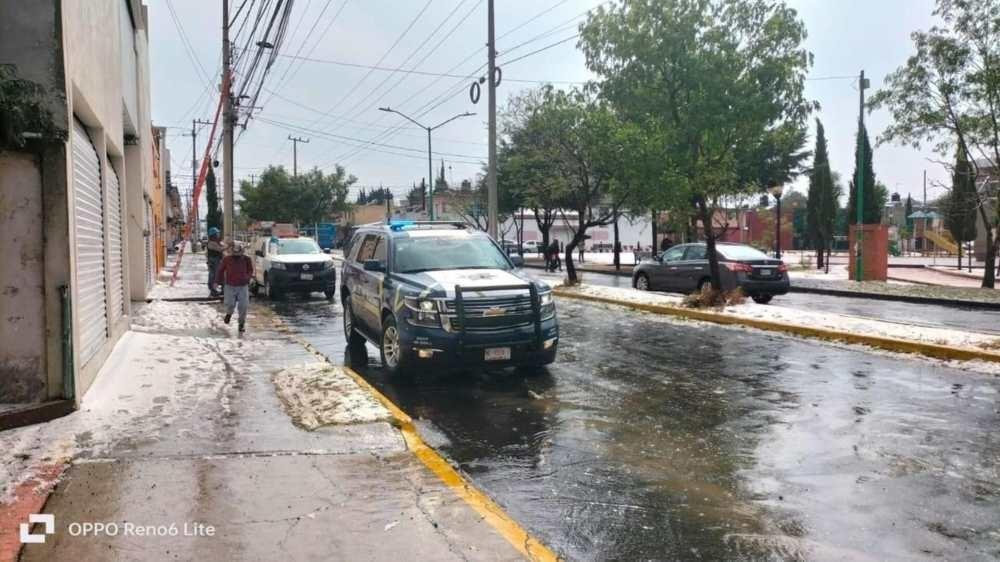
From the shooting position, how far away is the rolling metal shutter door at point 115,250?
10.2 metres

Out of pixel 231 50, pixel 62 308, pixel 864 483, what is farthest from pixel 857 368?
pixel 231 50

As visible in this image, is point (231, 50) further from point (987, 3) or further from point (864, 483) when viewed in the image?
point (864, 483)

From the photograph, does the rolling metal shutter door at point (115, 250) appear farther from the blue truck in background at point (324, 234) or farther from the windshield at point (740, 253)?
the blue truck in background at point (324, 234)

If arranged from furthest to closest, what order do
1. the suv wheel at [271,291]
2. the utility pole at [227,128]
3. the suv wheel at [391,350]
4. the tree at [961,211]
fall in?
the tree at [961,211], the utility pole at [227,128], the suv wheel at [271,291], the suv wheel at [391,350]

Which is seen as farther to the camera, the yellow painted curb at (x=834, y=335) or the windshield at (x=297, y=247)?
the windshield at (x=297, y=247)

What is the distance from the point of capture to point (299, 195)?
2660 inches

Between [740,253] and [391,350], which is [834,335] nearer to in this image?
[391,350]

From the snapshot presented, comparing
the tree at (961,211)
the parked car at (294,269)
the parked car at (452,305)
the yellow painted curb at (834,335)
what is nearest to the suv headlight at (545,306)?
the parked car at (452,305)

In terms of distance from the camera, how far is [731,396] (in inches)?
321

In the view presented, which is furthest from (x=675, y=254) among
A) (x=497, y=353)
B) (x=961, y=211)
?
(x=961, y=211)

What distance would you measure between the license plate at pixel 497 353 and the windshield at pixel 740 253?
11.4m

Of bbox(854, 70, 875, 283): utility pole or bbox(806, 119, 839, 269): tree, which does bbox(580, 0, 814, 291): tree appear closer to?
bbox(854, 70, 875, 283): utility pole

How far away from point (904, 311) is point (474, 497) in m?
15.2

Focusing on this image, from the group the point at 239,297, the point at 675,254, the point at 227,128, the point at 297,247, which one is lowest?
the point at 239,297
